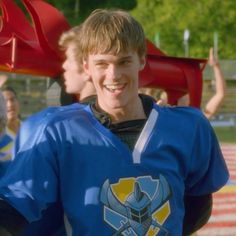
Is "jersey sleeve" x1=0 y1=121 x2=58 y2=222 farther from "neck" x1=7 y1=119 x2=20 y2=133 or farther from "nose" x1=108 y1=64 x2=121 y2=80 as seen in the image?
"neck" x1=7 y1=119 x2=20 y2=133

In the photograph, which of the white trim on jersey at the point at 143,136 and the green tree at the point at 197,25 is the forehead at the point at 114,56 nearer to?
the white trim on jersey at the point at 143,136

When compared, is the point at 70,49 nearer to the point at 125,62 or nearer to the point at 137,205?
the point at 125,62

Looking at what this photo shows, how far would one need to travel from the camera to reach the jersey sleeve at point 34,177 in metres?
3.16

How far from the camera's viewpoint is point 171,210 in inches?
132

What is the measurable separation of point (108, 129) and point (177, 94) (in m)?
1.67

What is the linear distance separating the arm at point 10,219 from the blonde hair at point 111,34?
1.98 ft

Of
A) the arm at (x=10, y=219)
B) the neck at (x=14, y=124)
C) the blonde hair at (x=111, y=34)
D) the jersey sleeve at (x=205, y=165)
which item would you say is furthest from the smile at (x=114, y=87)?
the neck at (x=14, y=124)

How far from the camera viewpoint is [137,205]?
329 cm

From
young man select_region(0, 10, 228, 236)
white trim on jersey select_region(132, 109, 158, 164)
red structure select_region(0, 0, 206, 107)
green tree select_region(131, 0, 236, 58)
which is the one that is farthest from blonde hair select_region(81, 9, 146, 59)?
green tree select_region(131, 0, 236, 58)

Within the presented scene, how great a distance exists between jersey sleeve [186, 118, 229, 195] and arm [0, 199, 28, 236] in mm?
698

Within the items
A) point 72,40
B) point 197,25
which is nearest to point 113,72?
point 72,40

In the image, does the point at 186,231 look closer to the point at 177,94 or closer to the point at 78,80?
the point at 78,80

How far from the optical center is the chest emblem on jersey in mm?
3268

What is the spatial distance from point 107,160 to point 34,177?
0.26m
